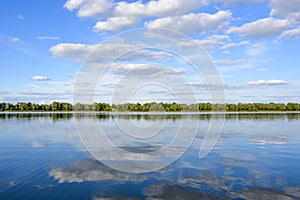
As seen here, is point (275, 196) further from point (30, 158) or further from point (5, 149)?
point (5, 149)

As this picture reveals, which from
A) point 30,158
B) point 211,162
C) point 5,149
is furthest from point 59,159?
point 211,162

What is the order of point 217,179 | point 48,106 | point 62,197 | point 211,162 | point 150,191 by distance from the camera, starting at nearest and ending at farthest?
1. point 62,197
2. point 150,191
3. point 217,179
4. point 211,162
5. point 48,106

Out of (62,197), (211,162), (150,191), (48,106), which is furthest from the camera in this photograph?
(48,106)

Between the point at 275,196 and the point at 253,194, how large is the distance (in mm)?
655

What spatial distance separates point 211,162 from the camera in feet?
44.2

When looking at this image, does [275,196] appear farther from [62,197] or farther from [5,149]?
[5,149]

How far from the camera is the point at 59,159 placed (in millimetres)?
13883

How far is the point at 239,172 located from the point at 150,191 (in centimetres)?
462

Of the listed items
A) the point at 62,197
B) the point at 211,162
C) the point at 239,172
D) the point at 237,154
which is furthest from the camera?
the point at 237,154

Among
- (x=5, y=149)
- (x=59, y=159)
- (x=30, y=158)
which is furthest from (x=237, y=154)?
(x=5, y=149)

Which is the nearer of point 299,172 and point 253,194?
point 253,194

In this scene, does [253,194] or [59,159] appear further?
[59,159]

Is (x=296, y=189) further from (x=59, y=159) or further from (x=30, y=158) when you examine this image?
(x=30, y=158)

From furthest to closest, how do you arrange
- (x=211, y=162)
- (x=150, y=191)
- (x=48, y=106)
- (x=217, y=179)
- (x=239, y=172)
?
(x=48, y=106)
(x=211, y=162)
(x=239, y=172)
(x=217, y=179)
(x=150, y=191)
